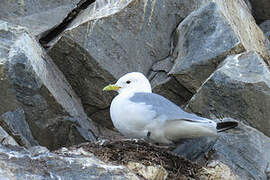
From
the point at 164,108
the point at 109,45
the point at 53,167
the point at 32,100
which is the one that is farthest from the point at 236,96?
the point at 53,167

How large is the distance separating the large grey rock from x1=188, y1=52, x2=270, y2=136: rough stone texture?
3.93ft

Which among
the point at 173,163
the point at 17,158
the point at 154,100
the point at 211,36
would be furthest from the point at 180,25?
the point at 17,158

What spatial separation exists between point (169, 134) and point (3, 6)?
3984 millimetres

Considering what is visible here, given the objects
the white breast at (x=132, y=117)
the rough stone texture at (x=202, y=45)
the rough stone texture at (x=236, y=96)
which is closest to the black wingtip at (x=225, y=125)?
the white breast at (x=132, y=117)

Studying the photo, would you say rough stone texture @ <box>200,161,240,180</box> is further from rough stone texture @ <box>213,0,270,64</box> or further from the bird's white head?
rough stone texture @ <box>213,0,270,64</box>

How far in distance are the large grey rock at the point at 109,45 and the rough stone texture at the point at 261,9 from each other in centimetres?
257

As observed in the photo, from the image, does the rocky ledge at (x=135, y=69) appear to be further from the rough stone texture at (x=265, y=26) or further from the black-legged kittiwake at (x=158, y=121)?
the rough stone texture at (x=265, y=26)

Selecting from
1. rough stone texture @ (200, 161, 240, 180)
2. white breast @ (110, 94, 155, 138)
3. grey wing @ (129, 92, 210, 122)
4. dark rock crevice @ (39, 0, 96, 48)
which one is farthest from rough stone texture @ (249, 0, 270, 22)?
rough stone texture @ (200, 161, 240, 180)

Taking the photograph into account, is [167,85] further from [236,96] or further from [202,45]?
[236,96]

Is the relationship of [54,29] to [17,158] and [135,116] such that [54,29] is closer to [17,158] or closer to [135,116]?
[135,116]

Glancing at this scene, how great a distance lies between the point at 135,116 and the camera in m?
7.21

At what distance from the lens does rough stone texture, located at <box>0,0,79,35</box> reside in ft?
32.7

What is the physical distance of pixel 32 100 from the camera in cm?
816

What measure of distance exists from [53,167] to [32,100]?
87.6 inches
